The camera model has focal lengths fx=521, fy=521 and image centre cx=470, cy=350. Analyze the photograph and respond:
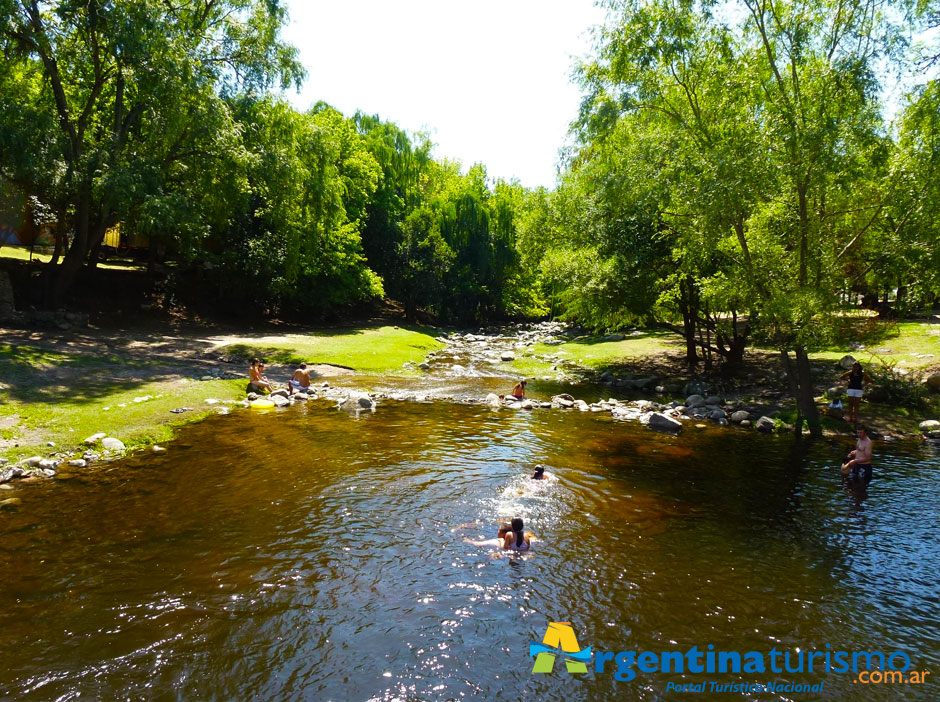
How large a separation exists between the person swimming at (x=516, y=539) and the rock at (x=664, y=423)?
11178 mm

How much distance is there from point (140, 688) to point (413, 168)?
59.8 metres

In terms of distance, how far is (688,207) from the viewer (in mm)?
18625

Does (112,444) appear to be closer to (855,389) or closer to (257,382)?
(257,382)

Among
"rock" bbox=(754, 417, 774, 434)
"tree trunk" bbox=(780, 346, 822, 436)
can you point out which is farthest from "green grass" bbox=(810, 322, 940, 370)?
"rock" bbox=(754, 417, 774, 434)

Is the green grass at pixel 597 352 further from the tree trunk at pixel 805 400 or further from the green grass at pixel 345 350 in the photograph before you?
the tree trunk at pixel 805 400

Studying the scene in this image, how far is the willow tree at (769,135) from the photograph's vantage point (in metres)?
16.3

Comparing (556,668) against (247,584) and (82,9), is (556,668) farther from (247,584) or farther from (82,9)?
(82,9)

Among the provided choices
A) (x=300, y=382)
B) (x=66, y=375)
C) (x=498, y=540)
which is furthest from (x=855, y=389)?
(x=66, y=375)

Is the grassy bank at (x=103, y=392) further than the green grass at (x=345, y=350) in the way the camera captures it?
No

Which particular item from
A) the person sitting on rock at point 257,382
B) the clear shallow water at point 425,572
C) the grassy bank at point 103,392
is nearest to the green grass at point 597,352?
the grassy bank at point 103,392

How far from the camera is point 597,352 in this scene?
3834 cm

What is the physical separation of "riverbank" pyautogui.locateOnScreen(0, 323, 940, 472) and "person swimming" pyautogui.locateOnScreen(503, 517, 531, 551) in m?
10.9

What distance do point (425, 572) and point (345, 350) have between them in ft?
79.7

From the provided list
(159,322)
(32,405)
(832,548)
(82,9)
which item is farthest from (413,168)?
(832,548)
